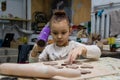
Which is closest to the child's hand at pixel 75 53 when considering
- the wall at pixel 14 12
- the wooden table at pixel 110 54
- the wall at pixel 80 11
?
the wooden table at pixel 110 54

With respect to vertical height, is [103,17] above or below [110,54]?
above

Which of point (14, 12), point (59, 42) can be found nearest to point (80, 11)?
point (14, 12)

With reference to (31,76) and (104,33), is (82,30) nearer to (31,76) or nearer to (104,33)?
(104,33)

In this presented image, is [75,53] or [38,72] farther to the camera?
[75,53]

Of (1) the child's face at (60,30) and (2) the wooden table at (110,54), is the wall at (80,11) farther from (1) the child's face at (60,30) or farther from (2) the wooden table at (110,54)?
(1) the child's face at (60,30)

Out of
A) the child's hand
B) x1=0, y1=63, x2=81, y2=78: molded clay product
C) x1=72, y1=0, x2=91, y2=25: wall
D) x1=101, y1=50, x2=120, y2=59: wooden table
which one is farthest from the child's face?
x1=72, y1=0, x2=91, y2=25: wall

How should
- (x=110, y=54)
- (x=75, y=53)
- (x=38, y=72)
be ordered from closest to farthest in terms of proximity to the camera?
(x=38, y=72) < (x=75, y=53) < (x=110, y=54)

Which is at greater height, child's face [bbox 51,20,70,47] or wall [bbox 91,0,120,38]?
wall [bbox 91,0,120,38]

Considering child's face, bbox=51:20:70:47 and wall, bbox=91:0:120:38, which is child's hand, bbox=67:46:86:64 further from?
wall, bbox=91:0:120:38

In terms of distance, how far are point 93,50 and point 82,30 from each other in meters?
2.48

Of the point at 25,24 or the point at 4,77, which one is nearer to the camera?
the point at 4,77

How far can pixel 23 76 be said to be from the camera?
0.66 meters

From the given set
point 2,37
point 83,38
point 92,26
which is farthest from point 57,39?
point 2,37

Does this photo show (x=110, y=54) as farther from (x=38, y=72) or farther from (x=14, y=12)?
(x=14, y=12)
